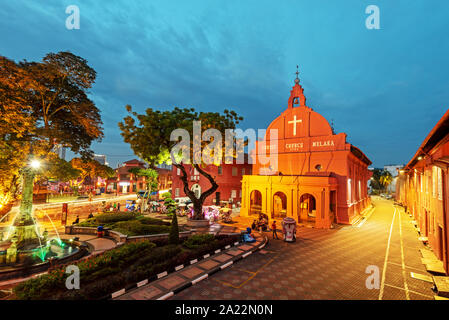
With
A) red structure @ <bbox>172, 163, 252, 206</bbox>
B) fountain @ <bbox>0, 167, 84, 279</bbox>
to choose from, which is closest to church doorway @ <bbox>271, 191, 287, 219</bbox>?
red structure @ <bbox>172, 163, 252, 206</bbox>

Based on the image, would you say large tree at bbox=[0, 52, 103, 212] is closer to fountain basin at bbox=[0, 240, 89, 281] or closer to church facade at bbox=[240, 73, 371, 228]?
fountain basin at bbox=[0, 240, 89, 281]

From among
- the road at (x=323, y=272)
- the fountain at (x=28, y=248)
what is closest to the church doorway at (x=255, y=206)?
the road at (x=323, y=272)

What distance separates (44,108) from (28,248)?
858 cm

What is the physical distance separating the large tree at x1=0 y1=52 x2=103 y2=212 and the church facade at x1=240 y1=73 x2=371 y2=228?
1891 cm

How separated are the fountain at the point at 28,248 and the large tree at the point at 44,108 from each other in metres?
1.83

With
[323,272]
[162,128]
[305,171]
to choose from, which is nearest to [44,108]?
[162,128]

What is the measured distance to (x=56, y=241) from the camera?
13406mm

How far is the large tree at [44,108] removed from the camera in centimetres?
1009

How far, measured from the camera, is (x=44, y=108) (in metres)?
11.9

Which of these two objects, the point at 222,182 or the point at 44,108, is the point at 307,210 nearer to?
the point at 222,182

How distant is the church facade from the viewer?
21.3 metres

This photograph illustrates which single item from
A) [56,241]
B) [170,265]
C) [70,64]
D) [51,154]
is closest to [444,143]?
[170,265]

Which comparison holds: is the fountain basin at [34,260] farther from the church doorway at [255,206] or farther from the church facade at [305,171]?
the church doorway at [255,206]

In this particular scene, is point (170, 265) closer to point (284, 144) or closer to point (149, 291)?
point (149, 291)
